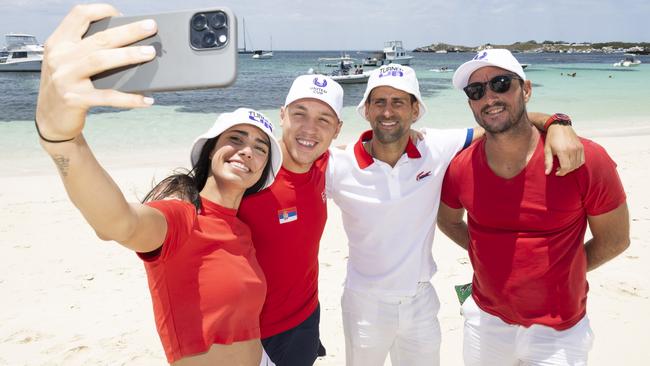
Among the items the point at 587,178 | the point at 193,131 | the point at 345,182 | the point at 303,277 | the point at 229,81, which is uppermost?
the point at 229,81

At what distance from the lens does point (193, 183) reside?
2.41 metres

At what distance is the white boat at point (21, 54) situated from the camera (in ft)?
166

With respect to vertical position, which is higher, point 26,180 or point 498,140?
point 498,140

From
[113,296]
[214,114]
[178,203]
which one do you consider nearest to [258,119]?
[178,203]

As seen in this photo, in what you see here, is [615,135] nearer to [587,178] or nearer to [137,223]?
[587,178]

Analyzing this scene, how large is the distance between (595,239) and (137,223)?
270cm

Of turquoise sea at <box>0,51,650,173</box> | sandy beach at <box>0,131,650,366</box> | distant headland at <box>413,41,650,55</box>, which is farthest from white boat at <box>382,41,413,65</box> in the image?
distant headland at <box>413,41,650,55</box>

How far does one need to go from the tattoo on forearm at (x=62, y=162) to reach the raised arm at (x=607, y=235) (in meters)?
2.73

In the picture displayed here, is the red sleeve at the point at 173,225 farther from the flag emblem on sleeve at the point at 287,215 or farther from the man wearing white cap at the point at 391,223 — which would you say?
the man wearing white cap at the point at 391,223

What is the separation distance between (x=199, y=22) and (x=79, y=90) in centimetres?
46

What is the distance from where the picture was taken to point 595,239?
2.85m

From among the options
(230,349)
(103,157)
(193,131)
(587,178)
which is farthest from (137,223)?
(193,131)

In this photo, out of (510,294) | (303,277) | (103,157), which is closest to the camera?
(510,294)

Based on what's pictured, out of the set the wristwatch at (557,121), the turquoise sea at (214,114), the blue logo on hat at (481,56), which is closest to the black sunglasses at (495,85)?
the blue logo on hat at (481,56)
